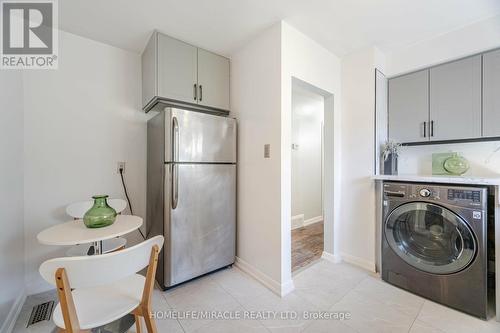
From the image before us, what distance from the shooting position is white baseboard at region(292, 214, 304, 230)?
3791 millimetres

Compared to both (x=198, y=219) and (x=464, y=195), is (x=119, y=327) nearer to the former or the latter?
(x=198, y=219)

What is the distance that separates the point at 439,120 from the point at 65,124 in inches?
148

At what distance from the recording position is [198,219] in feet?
6.57

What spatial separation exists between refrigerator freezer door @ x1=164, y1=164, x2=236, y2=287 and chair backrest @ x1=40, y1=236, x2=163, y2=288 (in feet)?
3.07

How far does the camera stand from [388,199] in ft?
6.48

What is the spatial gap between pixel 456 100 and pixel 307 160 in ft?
7.73

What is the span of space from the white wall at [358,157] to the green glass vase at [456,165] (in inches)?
28.8

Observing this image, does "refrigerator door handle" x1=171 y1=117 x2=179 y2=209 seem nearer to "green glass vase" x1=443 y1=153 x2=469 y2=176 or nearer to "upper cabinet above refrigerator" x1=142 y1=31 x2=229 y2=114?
"upper cabinet above refrigerator" x1=142 y1=31 x2=229 y2=114

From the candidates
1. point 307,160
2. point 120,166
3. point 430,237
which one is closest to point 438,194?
point 430,237

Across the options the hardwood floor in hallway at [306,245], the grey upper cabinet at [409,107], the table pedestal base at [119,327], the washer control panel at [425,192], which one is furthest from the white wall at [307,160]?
the table pedestal base at [119,327]

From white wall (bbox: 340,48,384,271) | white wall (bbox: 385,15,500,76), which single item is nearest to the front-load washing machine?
white wall (bbox: 340,48,384,271)

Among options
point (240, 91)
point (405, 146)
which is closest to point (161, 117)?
point (240, 91)

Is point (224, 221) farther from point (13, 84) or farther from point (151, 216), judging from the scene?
point (13, 84)

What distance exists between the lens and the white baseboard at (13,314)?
4.42 ft
